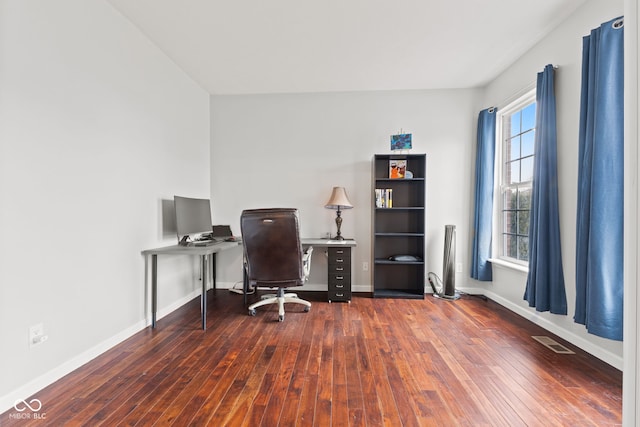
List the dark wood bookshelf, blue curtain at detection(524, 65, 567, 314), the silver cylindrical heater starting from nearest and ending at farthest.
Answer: blue curtain at detection(524, 65, 567, 314) < the silver cylindrical heater < the dark wood bookshelf

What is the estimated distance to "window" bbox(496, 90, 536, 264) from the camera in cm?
303

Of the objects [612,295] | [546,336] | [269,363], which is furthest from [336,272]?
[612,295]

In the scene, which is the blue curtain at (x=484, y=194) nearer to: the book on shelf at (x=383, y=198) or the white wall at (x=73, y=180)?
the book on shelf at (x=383, y=198)

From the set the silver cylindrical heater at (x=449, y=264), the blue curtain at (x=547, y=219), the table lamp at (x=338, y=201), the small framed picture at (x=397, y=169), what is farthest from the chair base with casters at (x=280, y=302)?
the blue curtain at (x=547, y=219)

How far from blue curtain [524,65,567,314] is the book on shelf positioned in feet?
5.01

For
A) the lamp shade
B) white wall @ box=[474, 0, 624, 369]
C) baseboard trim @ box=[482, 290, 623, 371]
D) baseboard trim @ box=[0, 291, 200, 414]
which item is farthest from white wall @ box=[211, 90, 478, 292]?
baseboard trim @ box=[0, 291, 200, 414]

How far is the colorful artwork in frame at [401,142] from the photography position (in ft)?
11.9

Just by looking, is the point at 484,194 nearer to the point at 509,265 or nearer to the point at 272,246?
the point at 509,265

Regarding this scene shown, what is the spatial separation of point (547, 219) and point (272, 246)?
7.87 ft

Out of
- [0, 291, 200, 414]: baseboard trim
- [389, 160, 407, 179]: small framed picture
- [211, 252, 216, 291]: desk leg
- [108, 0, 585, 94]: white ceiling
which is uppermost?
[108, 0, 585, 94]: white ceiling

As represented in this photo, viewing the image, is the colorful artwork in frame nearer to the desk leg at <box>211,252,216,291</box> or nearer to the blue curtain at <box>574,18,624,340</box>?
the blue curtain at <box>574,18,624,340</box>

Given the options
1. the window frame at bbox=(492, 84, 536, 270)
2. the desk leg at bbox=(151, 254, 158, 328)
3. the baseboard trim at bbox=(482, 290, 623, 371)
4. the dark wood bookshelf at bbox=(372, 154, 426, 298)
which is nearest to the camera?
the baseboard trim at bbox=(482, 290, 623, 371)

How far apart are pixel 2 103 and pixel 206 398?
1931mm
